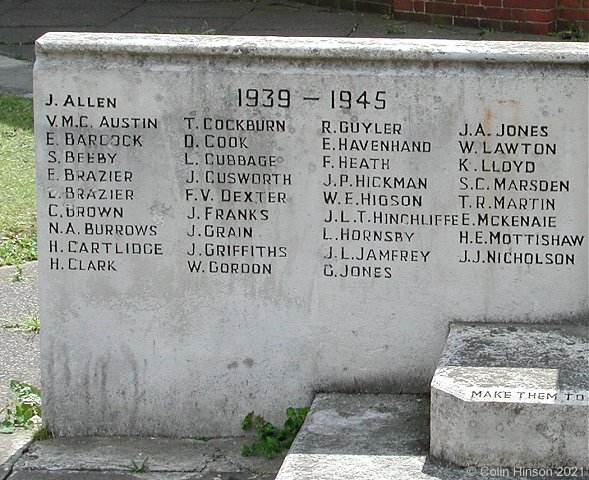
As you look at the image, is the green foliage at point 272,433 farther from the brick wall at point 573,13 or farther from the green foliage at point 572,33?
the brick wall at point 573,13

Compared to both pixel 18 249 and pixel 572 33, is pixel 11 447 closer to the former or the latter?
pixel 18 249

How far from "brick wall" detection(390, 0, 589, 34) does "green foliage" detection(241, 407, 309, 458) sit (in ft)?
18.8

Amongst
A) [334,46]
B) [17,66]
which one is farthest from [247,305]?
[17,66]

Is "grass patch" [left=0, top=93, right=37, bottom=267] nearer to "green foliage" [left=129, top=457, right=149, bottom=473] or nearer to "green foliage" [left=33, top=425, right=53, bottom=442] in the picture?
"green foliage" [left=33, top=425, right=53, bottom=442]

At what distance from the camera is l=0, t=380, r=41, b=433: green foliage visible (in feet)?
15.5

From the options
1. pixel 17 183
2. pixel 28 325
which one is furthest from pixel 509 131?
pixel 17 183

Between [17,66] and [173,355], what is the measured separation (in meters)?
5.89

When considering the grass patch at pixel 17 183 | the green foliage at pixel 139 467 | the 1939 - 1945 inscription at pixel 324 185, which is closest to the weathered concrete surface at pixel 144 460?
the green foliage at pixel 139 467

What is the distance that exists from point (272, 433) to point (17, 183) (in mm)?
3491

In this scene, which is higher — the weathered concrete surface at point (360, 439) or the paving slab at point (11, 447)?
the weathered concrete surface at point (360, 439)

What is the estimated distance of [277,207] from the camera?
14.6 feet

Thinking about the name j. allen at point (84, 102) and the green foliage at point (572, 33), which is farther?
the green foliage at point (572, 33)

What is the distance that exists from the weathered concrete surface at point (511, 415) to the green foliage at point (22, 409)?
167 cm

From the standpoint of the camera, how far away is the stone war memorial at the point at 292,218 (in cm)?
433
